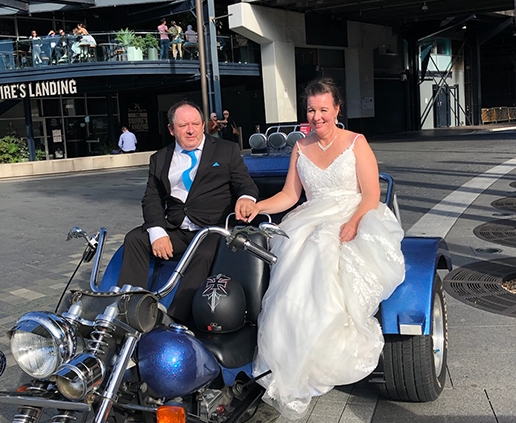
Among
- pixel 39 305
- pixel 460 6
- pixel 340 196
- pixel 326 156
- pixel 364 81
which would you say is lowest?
pixel 39 305

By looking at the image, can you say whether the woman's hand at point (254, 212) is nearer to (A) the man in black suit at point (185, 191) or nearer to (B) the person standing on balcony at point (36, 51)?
(A) the man in black suit at point (185, 191)

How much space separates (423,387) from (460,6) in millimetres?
29387

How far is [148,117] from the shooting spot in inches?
1371

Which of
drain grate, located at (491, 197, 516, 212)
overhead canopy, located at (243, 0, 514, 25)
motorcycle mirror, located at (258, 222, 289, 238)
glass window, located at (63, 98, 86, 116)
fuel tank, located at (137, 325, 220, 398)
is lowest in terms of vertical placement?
drain grate, located at (491, 197, 516, 212)

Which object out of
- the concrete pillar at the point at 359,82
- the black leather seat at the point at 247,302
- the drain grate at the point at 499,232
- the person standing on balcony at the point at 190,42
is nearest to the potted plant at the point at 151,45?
the person standing on balcony at the point at 190,42

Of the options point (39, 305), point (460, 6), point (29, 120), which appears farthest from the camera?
point (460, 6)

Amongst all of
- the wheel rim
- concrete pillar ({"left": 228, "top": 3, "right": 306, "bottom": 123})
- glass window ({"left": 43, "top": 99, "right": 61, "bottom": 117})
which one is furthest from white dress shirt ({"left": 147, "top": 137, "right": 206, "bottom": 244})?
glass window ({"left": 43, "top": 99, "right": 61, "bottom": 117})

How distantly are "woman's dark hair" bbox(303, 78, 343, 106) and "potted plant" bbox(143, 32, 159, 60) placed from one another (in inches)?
863

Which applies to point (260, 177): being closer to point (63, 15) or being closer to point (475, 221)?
point (475, 221)

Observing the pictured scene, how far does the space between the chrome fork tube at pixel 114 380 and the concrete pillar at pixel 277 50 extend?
24514mm

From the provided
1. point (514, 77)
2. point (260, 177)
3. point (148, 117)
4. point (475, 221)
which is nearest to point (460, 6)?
point (148, 117)

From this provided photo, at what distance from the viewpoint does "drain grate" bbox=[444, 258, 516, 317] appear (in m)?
5.10

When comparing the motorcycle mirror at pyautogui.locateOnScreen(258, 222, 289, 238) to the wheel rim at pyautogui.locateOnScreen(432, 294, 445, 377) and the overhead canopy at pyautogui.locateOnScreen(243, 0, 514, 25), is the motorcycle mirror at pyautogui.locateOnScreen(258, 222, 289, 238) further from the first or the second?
the overhead canopy at pyautogui.locateOnScreen(243, 0, 514, 25)

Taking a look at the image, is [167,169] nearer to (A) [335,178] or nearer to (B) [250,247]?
(A) [335,178]
